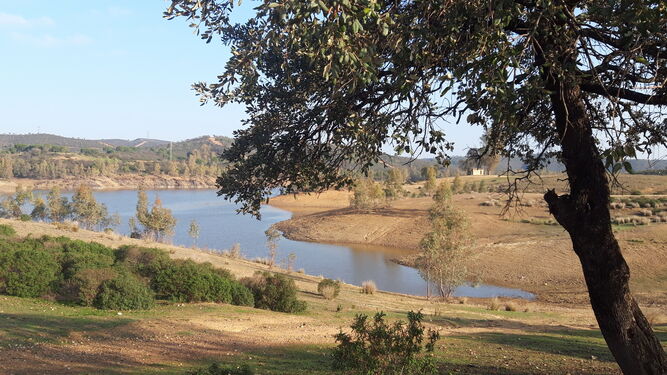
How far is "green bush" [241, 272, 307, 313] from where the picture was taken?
17.4 meters

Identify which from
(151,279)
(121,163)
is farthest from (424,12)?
(121,163)

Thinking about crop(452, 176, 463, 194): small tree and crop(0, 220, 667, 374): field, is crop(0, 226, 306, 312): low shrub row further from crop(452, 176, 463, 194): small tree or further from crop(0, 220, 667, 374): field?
crop(452, 176, 463, 194): small tree

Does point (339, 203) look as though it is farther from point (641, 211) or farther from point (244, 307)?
point (244, 307)

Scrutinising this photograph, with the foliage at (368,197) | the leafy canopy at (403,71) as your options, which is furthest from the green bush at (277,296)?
the foliage at (368,197)

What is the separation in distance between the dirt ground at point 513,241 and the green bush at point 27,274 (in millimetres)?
7879

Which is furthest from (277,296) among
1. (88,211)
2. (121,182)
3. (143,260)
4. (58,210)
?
(121,182)

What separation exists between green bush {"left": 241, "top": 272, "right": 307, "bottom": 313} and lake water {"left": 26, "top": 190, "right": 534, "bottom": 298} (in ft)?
48.4

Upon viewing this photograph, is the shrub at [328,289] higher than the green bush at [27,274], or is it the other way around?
the green bush at [27,274]

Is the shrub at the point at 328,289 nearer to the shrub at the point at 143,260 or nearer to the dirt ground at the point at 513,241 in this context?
the dirt ground at the point at 513,241

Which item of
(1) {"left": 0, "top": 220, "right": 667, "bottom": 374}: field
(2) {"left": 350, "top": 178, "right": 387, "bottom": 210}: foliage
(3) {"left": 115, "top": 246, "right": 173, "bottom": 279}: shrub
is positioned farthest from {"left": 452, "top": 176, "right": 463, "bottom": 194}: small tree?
(3) {"left": 115, "top": 246, "right": 173, "bottom": 279}: shrub

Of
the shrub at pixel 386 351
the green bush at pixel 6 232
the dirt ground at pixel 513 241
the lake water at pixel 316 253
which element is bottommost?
the lake water at pixel 316 253

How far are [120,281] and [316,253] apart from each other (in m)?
31.2

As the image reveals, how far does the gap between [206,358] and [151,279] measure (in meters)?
7.42

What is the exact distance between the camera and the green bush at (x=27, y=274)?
15297 mm
